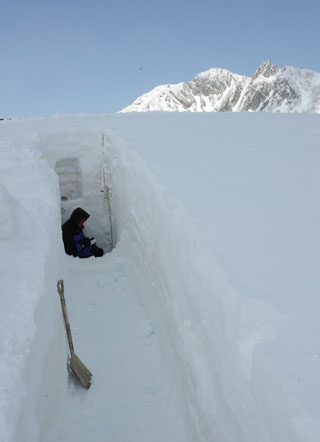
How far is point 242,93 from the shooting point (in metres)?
151

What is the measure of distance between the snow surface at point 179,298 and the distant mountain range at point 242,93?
352ft

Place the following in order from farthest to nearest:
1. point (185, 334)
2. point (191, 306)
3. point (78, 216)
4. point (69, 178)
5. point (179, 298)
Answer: point (69, 178)
point (78, 216)
point (179, 298)
point (185, 334)
point (191, 306)

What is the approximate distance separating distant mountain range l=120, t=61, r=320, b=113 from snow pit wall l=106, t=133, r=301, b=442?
108 metres

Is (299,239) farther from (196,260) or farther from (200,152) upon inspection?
(200,152)

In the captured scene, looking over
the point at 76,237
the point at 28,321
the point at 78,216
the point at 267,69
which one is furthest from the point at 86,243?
Answer: the point at 267,69

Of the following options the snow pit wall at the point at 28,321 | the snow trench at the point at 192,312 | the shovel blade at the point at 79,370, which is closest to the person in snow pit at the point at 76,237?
the snow trench at the point at 192,312

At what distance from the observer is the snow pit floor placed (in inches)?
125

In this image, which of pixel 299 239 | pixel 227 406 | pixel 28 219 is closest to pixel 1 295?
pixel 28 219

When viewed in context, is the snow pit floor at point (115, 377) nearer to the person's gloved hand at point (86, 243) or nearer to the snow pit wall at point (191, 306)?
the snow pit wall at point (191, 306)

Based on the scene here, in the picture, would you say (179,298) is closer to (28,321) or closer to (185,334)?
(185,334)

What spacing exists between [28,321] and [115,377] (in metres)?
2.07

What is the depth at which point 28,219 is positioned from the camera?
3.10 m

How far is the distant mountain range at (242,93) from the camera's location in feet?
407

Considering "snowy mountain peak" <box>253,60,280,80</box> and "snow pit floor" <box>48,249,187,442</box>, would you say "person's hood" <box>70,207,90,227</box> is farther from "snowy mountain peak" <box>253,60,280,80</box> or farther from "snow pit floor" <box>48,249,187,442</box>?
"snowy mountain peak" <box>253,60,280,80</box>
